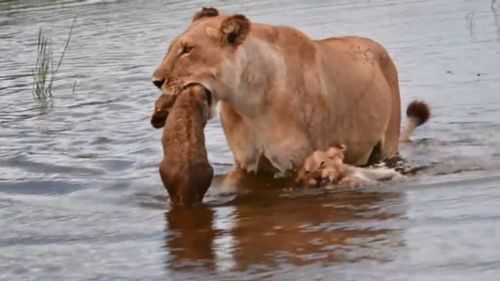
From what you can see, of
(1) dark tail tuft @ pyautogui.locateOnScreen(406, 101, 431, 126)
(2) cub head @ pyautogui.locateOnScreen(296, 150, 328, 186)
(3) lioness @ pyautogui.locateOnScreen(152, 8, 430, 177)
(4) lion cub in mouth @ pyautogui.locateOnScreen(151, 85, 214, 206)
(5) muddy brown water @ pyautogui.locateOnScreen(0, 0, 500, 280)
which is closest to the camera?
(5) muddy brown water @ pyautogui.locateOnScreen(0, 0, 500, 280)

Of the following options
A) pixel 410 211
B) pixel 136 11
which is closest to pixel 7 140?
pixel 410 211

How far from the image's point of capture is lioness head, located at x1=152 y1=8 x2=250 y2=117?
6.87 metres

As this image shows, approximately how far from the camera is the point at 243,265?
5.71m

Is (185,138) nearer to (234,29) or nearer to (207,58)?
(207,58)

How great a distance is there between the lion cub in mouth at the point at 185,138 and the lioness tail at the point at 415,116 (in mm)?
2842

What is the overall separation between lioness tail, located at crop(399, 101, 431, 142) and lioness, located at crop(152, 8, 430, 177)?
1.23 meters

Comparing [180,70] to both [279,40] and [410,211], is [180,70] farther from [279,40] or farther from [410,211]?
[410,211]

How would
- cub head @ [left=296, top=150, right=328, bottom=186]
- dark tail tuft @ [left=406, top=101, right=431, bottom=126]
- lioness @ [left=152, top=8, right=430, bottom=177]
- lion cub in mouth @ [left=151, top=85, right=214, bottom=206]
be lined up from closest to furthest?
lion cub in mouth @ [left=151, top=85, right=214, bottom=206] < lioness @ [left=152, top=8, right=430, bottom=177] < cub head @ [left=296, top=150, right=328, bottom=186] < dark tail tuft @ [left=406, top=101, right=431, bottom=126]

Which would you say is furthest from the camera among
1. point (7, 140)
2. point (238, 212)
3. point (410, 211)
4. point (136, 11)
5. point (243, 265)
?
point (136, 11)

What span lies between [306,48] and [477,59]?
5566mm

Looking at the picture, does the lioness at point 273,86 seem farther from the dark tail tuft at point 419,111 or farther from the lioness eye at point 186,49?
the dark tail tuft at point 419,111

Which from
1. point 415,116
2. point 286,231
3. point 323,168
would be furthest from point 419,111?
point 286,231

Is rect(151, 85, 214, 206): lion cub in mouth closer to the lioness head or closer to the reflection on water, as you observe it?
the lioness head

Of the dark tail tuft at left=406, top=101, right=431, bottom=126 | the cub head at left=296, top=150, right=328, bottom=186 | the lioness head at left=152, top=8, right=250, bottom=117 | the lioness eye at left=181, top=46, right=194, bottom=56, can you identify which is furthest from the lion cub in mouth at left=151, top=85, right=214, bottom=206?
the dark tail tuft at left=406, top=101, right=431, bottom=126
